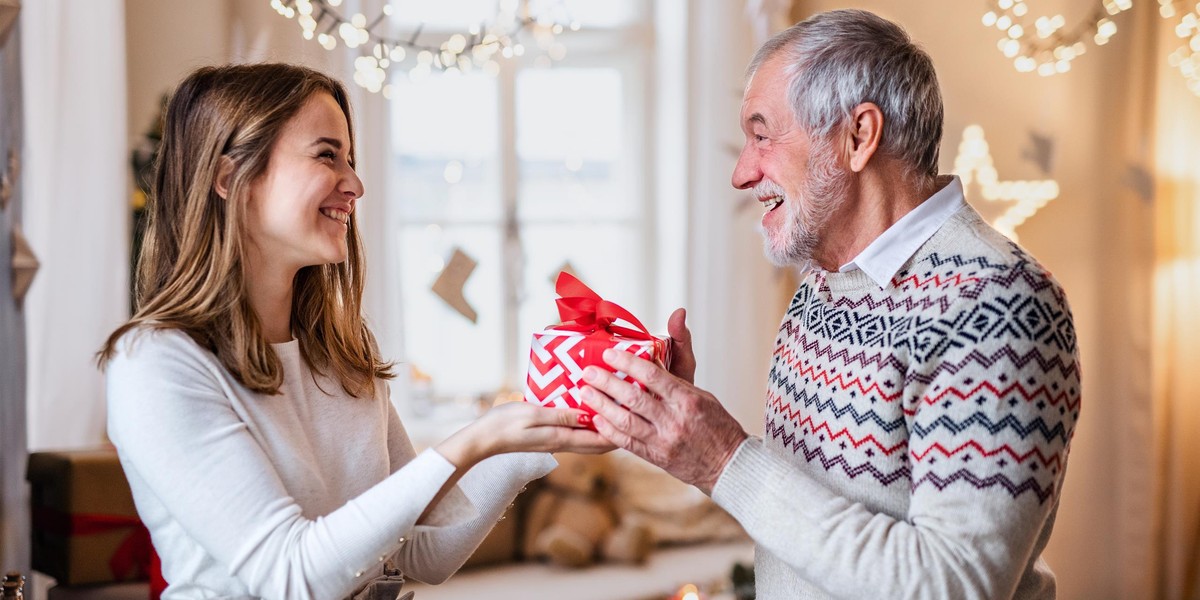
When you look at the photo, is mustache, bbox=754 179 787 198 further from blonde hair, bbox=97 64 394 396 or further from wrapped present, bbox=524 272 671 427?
blonde hair, bbox=97 64 394 396

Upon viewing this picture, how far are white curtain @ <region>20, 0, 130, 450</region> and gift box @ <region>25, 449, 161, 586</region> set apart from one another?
92 cm

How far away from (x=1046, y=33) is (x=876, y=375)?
329 centimetres

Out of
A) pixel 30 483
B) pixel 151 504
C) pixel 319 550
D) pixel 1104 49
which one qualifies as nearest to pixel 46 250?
pixel 30 483

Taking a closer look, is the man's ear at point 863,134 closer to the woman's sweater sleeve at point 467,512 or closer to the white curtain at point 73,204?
the woman's sweater sleeve at point 467,512

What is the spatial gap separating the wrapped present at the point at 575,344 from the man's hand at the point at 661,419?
0.03 meters

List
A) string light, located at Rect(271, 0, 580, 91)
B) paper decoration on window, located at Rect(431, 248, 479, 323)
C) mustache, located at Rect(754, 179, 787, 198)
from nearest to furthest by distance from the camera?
mustache, located at Rect(754, 179, 787, 198)
paper decoration on window, located at Rect(431, 248, 479, 323)
string light, located at Rect(271, 0, 580, 91)

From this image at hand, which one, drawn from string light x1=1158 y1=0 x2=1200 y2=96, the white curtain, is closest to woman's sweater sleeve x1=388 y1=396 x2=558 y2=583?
the white curtain

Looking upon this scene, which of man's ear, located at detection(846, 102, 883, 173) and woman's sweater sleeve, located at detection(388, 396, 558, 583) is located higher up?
man's ear, located at detection(846, 102, 883, 173)

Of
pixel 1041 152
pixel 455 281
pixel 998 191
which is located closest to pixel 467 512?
pixel 455 281

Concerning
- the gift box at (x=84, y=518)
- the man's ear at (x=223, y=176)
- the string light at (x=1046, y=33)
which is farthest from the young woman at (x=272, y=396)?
the string light at (x=1046, y=33)

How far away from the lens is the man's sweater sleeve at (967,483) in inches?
46.1

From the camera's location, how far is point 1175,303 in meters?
4.05

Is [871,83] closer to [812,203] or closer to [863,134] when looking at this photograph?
[863,134]

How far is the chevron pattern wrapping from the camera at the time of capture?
Answer: 1.35m
